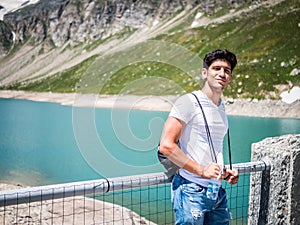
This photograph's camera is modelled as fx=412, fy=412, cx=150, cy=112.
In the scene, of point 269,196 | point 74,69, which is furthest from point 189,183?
point 74,69

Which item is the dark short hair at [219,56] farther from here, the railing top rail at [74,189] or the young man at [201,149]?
the railing top rail at [74,189]

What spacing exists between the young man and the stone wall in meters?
1.57

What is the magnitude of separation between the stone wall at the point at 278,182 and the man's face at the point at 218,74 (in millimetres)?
1827

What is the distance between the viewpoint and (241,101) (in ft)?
206

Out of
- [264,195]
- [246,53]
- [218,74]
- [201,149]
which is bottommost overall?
[264,195]

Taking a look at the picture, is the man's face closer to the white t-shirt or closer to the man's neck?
the man's neck

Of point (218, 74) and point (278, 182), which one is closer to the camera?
point (218, 74)

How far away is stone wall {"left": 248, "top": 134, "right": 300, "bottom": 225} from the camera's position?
5391 mm

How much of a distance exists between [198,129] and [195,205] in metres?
0.73

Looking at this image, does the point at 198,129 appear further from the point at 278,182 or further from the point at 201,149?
the point at 278,182

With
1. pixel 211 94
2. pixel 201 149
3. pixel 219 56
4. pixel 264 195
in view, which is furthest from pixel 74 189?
pixel 264 195

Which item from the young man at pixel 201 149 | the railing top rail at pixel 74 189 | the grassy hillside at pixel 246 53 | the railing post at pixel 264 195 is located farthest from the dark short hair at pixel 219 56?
the grassy hillside at pixel 246 53

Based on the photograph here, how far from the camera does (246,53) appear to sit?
89.9 meters

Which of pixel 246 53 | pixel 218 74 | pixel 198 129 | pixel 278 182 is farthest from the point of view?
pixel 246 53
